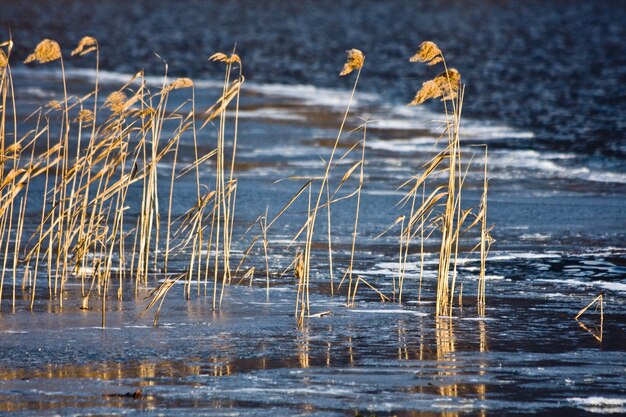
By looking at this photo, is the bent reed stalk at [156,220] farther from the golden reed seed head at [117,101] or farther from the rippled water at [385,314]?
the rippled water at [385,314]

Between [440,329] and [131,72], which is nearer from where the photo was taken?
[440,329]

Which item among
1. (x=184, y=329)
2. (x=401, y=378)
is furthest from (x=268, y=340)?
(x=401, y=378)

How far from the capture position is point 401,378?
6.49 meters

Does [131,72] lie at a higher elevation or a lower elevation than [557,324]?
higher

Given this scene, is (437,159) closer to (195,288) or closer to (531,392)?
(195,288)

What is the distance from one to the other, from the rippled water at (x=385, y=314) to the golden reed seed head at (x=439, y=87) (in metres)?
1.29

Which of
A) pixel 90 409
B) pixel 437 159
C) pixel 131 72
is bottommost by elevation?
pixel 90 409

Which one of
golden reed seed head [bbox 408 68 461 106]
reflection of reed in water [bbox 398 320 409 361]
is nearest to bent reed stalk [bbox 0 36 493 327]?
golden reed seed head [bbox 408 68 461 106]

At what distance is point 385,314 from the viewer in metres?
8.11

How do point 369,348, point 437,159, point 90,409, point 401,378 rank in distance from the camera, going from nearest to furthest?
point 90,409 → point 401,378 → point 369,348 → point 437,159

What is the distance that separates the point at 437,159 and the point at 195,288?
6.06ft

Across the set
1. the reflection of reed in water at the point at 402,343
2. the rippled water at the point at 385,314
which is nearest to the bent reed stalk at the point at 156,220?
the rippled water at the point at 385,314

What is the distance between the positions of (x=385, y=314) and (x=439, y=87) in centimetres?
137

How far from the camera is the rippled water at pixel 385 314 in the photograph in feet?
20.3
